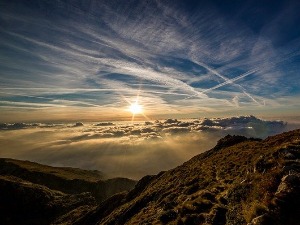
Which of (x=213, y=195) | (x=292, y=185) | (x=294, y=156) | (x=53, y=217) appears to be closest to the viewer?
(x=292, y=185)

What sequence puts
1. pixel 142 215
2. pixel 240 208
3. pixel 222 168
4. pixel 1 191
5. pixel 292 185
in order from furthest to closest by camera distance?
pixel 1 191
pixel 222 168
pixel 142 215
pixel 240 208
pixel 292 185

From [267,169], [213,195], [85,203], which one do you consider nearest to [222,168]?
[213,195]

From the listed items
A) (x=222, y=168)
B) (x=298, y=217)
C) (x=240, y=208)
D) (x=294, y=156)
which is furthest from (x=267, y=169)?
(x=222, y=168)

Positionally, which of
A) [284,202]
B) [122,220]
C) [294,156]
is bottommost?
[122,220]

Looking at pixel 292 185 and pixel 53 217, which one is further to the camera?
pixel 53 217

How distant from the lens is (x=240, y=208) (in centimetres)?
2528

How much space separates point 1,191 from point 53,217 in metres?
35.6

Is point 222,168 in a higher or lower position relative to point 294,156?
lower

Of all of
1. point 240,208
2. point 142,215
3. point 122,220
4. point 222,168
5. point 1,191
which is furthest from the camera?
point 1,191

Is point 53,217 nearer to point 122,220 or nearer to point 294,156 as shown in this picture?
point 122,220

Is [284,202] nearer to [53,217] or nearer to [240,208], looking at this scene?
[240,208]

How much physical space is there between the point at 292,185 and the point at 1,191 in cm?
14259

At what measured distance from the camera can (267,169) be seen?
95.9ft

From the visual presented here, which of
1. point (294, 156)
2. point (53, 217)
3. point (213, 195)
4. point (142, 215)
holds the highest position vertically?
point (294, 156)
